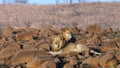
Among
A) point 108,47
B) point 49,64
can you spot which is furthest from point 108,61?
point 108,47

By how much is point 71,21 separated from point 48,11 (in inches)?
189

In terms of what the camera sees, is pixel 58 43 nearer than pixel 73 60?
No

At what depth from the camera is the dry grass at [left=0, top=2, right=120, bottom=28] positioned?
40.2 metres

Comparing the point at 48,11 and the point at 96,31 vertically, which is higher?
the point at 96,31

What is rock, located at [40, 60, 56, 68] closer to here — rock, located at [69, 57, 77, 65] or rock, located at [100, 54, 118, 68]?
rock, located at [69, 57, 77, 65]

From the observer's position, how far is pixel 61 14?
44.7 m

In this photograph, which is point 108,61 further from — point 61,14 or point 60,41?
point 61,14

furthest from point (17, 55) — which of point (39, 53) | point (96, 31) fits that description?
point (96, 31)

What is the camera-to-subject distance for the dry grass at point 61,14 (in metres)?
40.2

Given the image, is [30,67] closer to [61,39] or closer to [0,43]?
[61,39]

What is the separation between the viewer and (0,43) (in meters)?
11.9

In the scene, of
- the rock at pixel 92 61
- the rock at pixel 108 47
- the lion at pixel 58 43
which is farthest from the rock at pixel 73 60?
the rock at pixel 108 47

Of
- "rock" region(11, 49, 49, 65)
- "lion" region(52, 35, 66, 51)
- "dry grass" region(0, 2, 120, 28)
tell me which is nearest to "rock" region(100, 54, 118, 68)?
"rock" region(11, 49, 49, 65)

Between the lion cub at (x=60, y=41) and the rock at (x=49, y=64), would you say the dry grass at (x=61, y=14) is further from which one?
the rock at (x=49, y=64)
